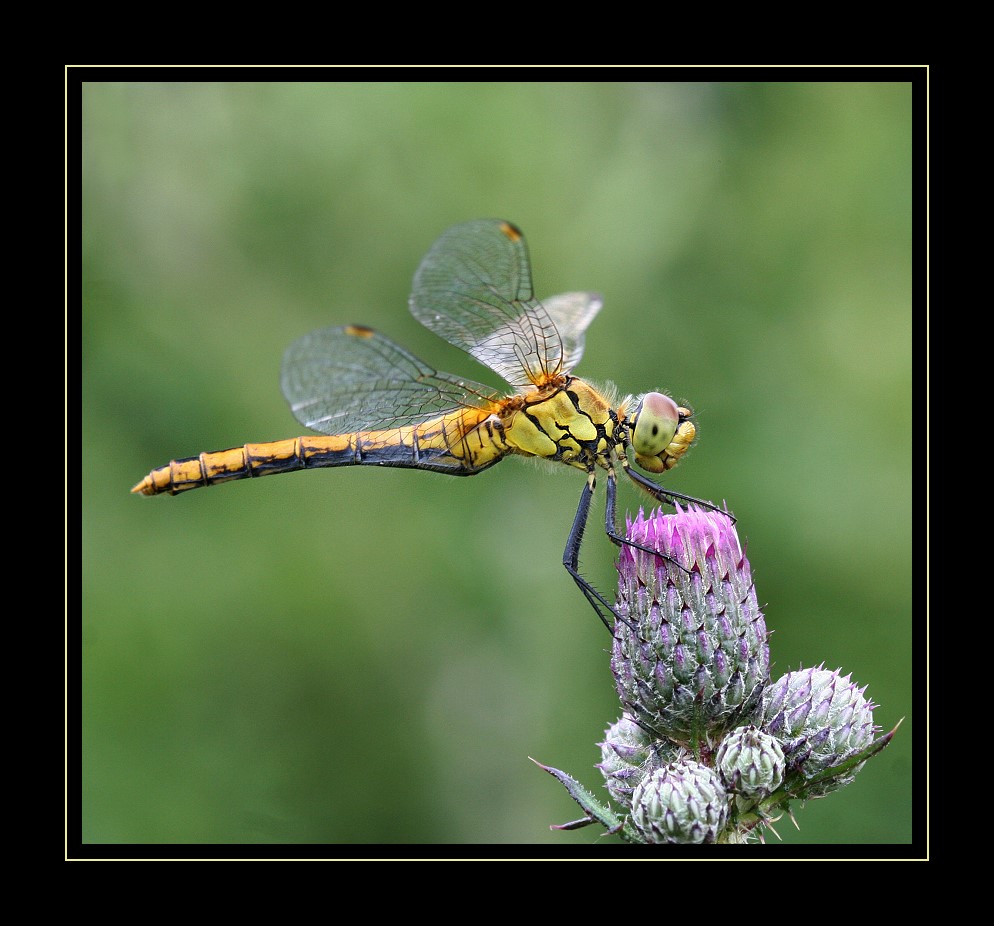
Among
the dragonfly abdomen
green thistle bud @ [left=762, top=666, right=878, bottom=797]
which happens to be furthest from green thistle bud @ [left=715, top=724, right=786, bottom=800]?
the dragonfly abdomen

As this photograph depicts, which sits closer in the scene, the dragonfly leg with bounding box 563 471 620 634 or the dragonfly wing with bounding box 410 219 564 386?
the dragonfly leg with bounding box 563 471 620 634

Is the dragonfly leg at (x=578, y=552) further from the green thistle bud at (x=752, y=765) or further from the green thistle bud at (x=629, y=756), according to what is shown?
the green thistle bud at (x=752, y=765)

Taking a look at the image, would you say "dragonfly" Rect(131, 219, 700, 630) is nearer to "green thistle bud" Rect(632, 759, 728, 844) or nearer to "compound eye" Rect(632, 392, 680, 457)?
"compound eye" Rect(632, 392, 680, 457)

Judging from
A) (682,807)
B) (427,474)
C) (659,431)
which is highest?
(659,431)

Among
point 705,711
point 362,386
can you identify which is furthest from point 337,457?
point 705,711

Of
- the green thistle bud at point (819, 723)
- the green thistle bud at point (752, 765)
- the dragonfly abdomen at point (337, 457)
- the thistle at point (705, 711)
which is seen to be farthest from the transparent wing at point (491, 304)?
the green thistle bud at point (752, 765)

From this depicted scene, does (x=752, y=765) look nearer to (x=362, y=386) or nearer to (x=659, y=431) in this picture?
(x=659, y=431)
